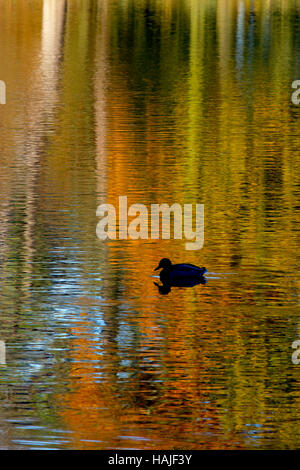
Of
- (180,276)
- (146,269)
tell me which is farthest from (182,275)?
(146,269)

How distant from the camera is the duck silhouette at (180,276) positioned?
60.1ft

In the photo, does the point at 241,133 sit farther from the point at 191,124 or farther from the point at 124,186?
the point at 124,186

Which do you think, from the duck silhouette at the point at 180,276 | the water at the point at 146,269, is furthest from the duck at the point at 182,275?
the water at the point at 146,269

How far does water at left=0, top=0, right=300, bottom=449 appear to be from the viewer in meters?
13.2

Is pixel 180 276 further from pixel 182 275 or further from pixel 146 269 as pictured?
pixel 146 269

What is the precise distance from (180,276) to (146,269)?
3.47 ft

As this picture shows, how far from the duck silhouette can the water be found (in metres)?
0.14

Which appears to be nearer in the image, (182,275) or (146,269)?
(182,275)

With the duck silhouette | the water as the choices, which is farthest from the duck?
the water

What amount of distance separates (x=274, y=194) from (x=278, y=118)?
11676 mm

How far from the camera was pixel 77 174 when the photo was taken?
89.8ft

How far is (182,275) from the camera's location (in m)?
18.3

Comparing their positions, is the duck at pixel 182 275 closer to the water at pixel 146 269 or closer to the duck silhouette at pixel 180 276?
the duck silhouette at pixel 180 276

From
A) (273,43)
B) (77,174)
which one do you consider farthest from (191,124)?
(273,43)
